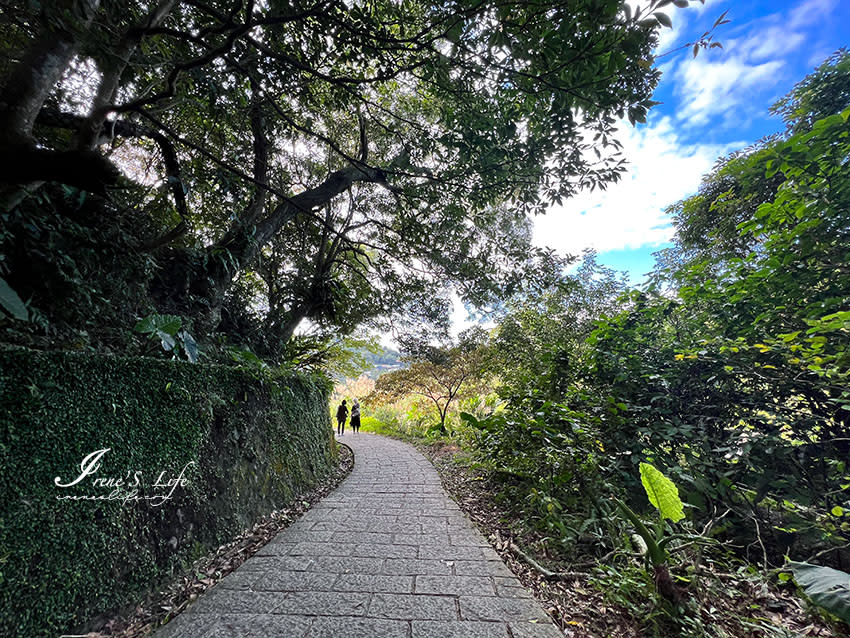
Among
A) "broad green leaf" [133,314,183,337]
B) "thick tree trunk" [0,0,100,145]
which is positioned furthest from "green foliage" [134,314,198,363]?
"thick tree trunk" [0,0,100,145]

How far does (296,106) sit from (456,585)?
5839 mm

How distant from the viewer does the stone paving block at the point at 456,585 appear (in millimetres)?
1955

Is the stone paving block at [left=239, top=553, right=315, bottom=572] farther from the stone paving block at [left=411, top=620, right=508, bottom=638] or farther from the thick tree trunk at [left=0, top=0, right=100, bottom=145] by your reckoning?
the thick tree trunk at [left=0, top=0, right=100, bottom=145]

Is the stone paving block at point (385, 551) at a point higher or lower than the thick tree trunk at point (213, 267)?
lower

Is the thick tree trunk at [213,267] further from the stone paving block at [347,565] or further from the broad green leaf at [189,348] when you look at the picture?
the stone paving block at [347,565]

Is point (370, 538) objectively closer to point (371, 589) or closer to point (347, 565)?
point (347, 565)

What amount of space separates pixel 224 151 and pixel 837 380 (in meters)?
6.81

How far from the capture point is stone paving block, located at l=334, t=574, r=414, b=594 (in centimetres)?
197

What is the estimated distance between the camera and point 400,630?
1617 mm

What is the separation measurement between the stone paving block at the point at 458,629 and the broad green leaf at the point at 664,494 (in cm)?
115

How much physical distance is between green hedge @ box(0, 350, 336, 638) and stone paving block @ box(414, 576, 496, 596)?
62.4 inches

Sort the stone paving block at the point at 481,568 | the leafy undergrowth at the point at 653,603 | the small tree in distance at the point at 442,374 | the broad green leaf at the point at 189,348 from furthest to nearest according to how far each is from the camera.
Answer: the small tree in distance at the point at 442,374
the broad green leaf at the point at 189,348
the stone paving block at the point at 481,568
the leafy undergrowth at the point at 653,603

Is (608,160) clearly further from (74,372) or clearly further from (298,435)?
(298,435)

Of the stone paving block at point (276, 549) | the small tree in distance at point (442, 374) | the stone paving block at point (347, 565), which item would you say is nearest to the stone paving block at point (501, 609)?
the stone paving block at point (347, 565)
